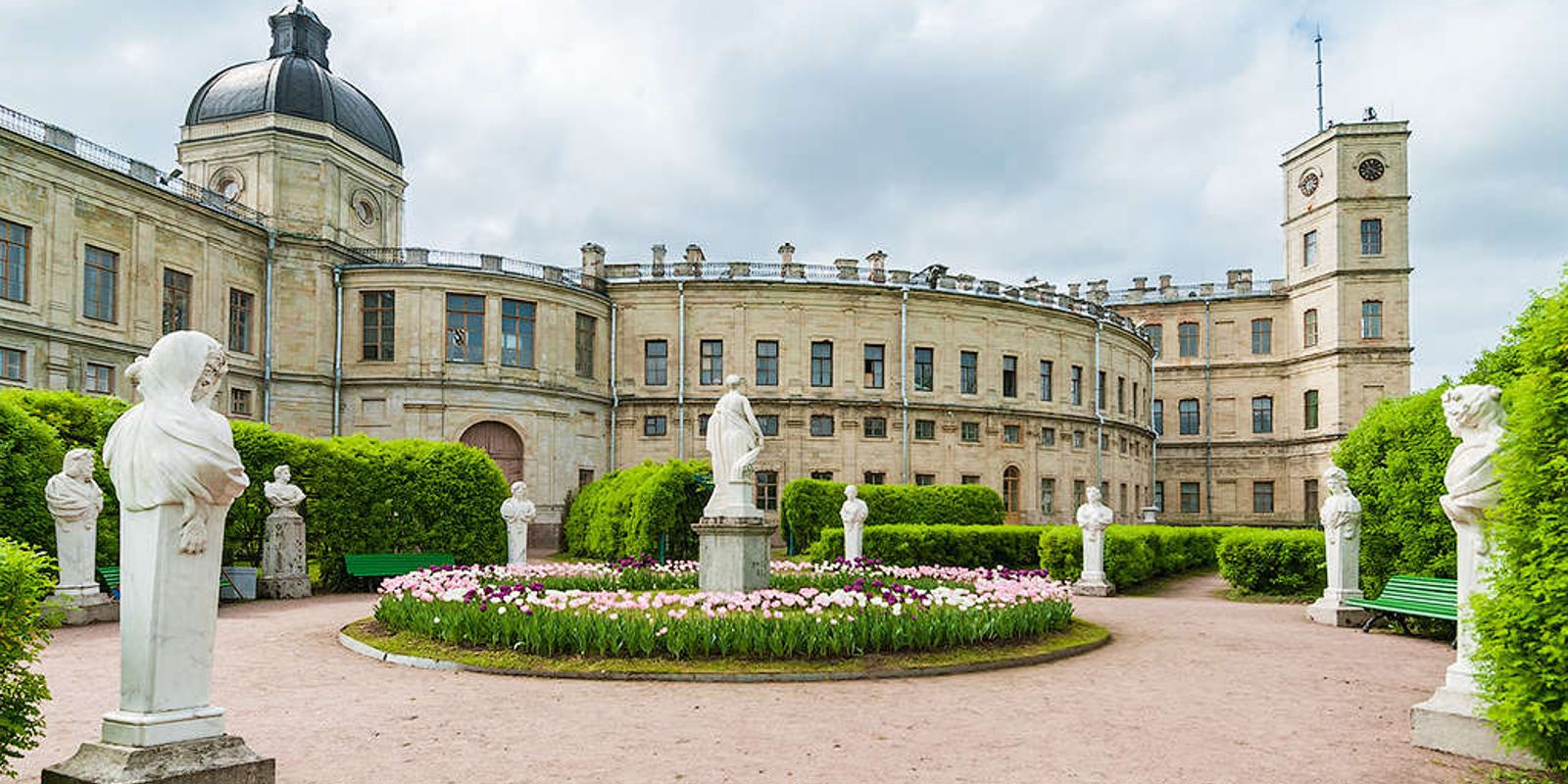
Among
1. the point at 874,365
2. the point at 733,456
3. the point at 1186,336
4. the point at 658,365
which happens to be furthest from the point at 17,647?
the point at 1186,336

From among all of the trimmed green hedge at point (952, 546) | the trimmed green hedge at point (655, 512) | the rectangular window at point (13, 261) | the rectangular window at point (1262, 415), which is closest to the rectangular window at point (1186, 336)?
the rectangular window at point (1262, 415)

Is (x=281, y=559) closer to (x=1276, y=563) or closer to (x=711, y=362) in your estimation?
(x=1276, y=563)

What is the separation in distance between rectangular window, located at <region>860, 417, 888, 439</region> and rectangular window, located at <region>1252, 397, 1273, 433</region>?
26.1m

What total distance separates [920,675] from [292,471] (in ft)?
46.9

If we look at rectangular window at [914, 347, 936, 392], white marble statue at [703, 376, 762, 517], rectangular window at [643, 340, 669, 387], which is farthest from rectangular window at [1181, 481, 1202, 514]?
white marble statue at [703, 376, 762, 517]

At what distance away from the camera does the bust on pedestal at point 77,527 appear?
14523mm

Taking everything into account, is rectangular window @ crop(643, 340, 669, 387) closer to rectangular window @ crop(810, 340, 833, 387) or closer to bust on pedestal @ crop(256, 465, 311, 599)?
rectangular window @ crop(810, 340, 833, 387)

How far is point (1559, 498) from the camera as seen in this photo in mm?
6430

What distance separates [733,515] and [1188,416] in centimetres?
4888

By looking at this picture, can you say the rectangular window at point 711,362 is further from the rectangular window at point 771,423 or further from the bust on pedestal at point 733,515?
the bust on pedestal at point 733,515

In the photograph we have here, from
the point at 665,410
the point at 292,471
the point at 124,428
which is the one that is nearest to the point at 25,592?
the point at 124,428

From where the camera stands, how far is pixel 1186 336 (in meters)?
58.1

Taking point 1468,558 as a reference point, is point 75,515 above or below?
below

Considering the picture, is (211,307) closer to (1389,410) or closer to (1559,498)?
(1389,410)
